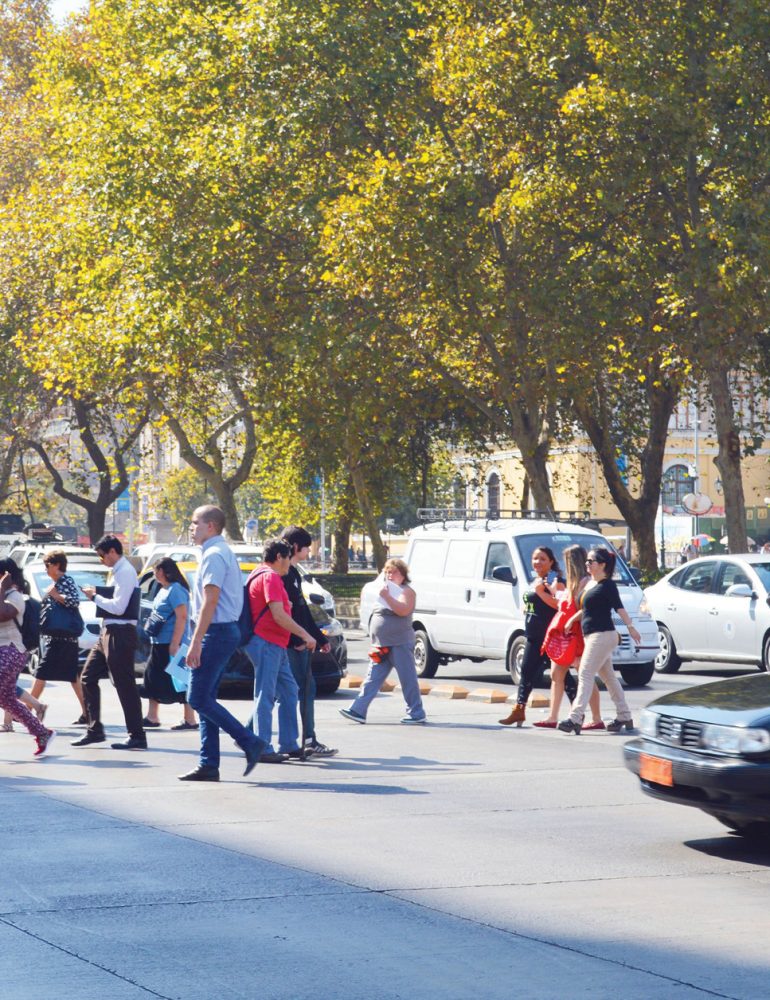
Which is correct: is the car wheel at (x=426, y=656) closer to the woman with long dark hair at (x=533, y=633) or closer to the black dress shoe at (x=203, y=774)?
the woman with long dark hair at (x=533, y=633)

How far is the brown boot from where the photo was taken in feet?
52.2

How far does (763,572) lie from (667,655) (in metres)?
2.08

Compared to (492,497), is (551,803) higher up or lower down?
lower down

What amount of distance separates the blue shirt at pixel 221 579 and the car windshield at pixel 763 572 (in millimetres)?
11549

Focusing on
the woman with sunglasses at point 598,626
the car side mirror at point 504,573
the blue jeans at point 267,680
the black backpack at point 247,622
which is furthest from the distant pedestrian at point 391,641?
the car side mirror at point 504,573

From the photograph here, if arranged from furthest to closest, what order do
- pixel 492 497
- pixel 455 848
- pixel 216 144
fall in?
1. pixel 492 497
2. pixel 216 144
3. pixel 455 848

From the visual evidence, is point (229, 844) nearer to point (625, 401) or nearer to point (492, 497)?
point (625, 401)

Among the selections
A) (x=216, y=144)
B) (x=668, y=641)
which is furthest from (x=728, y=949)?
(x=216, y=144)

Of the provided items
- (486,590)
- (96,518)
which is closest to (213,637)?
(486,590)

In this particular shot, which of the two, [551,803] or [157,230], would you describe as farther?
[157,230]

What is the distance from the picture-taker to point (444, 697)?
19.3 meters

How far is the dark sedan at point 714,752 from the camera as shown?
28.1ft

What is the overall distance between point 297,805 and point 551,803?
166 cm

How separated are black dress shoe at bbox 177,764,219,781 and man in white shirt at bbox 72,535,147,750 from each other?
5.94 ft
